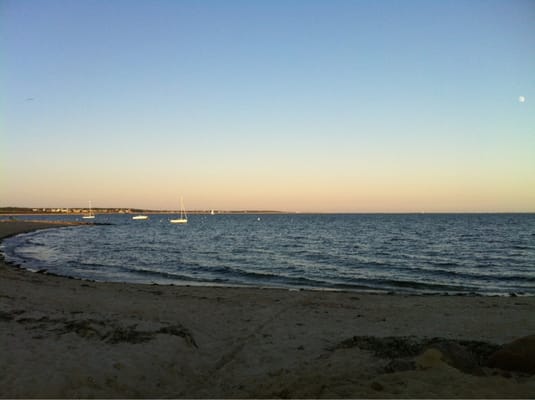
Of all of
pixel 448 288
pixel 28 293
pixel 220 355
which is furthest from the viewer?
pixel 448 288

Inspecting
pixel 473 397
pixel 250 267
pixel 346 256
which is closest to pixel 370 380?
pixel 473 397

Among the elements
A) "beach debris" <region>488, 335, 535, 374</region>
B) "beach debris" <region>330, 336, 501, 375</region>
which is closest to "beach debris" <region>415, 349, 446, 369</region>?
"beach debris" <region>330, 336, 501, 375</region>

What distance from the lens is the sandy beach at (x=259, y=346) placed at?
5996mm

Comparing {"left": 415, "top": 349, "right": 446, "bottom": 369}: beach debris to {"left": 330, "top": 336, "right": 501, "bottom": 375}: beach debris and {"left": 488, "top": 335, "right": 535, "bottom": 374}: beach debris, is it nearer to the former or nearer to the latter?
{"left": 330, "top": 336, "right": 501, "bottom": 375}: beach debris

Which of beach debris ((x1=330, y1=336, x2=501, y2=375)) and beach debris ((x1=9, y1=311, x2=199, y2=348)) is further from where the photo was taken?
beach debris ((x1=9, y1=311, x2=199, y2=348))

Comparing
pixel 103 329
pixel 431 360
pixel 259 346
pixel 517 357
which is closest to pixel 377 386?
pixel 431 360

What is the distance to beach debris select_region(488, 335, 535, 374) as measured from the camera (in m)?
6.12

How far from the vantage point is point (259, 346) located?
9.22m

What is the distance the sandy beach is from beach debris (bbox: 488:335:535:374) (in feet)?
0.06

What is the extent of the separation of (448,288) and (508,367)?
14628 mm

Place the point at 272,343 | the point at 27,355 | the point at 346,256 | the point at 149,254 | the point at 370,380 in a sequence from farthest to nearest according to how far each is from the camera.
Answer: the point at 149,254, the point at 346,256, the point at 272,343, the point at 27,355, the point at 370,380

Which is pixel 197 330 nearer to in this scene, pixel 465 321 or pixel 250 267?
pixel 465 321

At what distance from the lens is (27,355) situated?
24.8ft

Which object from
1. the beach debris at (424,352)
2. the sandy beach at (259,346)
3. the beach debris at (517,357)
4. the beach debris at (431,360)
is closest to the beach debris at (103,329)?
the sandy beach at (259,346)
